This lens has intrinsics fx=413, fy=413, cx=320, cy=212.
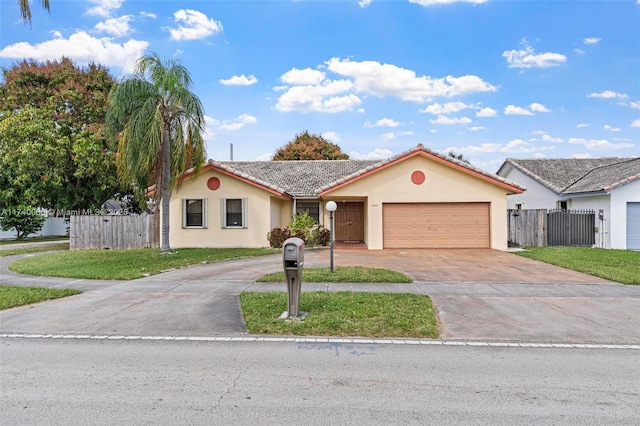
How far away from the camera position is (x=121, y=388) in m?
4.33

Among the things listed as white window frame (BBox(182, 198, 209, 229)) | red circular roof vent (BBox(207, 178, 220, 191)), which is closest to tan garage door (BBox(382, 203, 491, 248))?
red circular roof vent (BBox(207, 178, 220, 191))

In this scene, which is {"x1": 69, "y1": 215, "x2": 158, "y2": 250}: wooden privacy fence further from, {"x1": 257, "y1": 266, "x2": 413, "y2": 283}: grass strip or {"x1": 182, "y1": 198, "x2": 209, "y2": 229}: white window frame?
{"x1": 257, "y1": 266, "x2": 413, "y2": 283}: grass strip

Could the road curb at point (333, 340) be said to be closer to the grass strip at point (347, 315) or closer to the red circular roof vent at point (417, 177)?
the grass strip at point (347, 315)

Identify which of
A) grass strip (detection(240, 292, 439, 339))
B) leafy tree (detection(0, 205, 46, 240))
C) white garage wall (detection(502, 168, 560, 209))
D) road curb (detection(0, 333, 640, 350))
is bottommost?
road curb (detection(0, 333, 640, 350))

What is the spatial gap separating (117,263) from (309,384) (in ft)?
36.4

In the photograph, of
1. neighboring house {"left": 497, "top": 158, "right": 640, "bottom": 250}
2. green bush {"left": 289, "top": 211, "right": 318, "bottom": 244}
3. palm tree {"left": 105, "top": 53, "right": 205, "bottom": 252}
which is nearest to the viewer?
palm tree {"left": 105, "top": 53, "right": 205, "bottom": 252}

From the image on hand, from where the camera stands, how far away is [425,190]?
1817 cm

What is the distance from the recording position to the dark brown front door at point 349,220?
873 inches

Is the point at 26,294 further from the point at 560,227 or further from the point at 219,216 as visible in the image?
the point at 560,227

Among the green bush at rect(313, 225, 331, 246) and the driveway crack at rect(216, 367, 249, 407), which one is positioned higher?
the green bush at rect(313, 225, 331, 246)

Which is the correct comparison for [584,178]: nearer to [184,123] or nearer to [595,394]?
[184,123]

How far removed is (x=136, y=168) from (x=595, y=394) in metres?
15.1

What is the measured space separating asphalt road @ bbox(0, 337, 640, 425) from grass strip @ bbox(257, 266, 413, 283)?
4438 mm

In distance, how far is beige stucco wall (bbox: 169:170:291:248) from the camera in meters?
18.9
